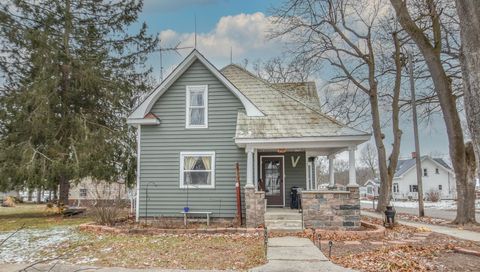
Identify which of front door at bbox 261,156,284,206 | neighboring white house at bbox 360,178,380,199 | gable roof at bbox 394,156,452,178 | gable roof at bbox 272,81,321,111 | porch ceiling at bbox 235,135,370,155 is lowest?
neighboring white house at bbox 360,178,380,199

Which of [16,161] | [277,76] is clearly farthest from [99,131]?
[277,76]

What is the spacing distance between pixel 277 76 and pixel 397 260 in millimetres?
25565

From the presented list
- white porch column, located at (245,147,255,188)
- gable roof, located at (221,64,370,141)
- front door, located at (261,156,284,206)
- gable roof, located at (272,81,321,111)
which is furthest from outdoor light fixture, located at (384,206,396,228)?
gable roof, located at (272,81,321,111)

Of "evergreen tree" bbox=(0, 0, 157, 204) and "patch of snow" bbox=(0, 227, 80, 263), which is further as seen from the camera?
"evergreen tree" bbox=(0, 0, 157, 204)

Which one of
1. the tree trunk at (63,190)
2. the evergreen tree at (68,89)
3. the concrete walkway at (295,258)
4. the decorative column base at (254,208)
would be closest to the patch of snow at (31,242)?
the evergreen tree at (68,89)

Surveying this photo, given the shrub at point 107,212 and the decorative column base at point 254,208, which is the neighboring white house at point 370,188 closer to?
the decorative column base at point 254,208

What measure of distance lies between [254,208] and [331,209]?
2.42m

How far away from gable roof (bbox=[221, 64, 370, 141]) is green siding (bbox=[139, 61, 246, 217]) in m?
0.91

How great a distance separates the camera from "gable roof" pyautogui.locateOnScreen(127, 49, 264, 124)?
43.7 feet

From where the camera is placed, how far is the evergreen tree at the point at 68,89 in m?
16.3

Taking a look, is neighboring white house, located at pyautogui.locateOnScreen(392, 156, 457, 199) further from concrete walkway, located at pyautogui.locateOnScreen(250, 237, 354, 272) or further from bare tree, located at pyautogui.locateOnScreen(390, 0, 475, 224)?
concrete walkway, located at pyautogui.locateOnScreen(250, 237, 354, 272)

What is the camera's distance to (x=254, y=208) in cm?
1206

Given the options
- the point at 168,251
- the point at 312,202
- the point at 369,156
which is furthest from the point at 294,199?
the point at 369,156

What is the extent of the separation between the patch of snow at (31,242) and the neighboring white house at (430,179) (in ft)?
161
